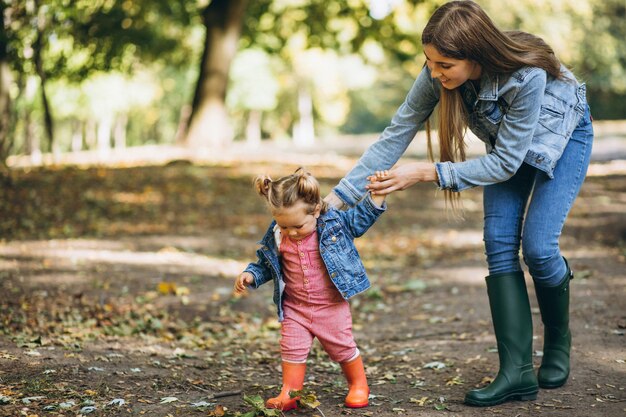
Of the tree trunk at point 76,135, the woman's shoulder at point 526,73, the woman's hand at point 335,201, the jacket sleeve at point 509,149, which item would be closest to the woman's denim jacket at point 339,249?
the woman's hand at point 335,201

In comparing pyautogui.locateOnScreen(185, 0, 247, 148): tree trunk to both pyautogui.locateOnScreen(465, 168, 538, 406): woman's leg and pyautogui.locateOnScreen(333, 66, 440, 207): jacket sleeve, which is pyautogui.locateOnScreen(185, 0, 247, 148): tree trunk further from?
pyautogui.locateOnScreen(465, 168, 538, 406): woman's leg

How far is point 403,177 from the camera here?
329cm

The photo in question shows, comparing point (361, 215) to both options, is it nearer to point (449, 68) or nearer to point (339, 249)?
point (339, 249)

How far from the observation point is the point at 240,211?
10.6 meters

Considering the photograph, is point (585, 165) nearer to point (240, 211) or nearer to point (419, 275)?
point (419, 275)

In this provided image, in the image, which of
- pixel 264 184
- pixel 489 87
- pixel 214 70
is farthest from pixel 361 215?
pixel 214 70

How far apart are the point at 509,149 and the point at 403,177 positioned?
48 cm

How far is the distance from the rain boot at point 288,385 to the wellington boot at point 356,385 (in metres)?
0.22

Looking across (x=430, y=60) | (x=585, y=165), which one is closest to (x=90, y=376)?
(x=430, y=60)

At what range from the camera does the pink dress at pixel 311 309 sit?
338cm

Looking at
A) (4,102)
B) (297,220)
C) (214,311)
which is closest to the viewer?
(297,220)

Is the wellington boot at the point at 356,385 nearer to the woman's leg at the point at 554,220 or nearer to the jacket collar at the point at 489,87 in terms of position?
the woman's leg at the point at 554,220

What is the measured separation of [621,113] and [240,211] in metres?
35.7

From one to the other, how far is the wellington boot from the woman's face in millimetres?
1311
